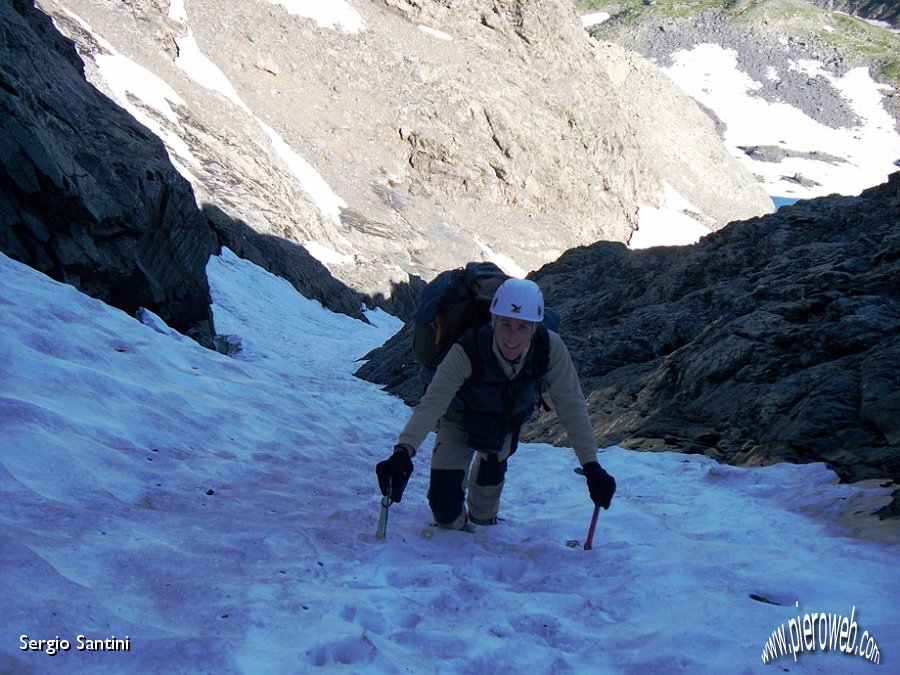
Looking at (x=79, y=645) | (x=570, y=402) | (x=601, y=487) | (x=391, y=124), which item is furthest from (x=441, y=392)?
(x=391, y=124)

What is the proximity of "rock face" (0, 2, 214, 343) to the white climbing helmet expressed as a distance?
21.7 ft

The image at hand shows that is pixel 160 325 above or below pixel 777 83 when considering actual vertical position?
below

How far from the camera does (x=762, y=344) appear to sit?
8305mm

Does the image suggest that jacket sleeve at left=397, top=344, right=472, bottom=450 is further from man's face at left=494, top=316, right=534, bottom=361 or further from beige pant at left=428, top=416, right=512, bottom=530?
beige pant at left=428, top=416, right=512, bottom=530

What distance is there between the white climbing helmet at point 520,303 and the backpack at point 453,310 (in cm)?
51

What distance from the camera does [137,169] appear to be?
12.1 m

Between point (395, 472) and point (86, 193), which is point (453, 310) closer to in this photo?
point (395, 472)

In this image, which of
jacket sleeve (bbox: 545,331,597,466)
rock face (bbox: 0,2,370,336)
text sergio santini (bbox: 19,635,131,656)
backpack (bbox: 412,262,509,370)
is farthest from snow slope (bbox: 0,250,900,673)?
rock face (bbox: 0,2,370,336)

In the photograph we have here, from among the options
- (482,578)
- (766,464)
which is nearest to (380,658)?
(482,578)

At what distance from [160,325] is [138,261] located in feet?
4.00

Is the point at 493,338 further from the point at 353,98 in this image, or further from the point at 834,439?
the point at 353,98

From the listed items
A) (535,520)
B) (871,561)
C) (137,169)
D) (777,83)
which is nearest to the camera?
(871,561)

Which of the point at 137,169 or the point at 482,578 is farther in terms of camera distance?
the point at 137,169

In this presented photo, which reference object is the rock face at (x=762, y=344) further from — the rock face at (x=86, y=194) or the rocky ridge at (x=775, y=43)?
the rocky ridge at (x=775, y=43)
